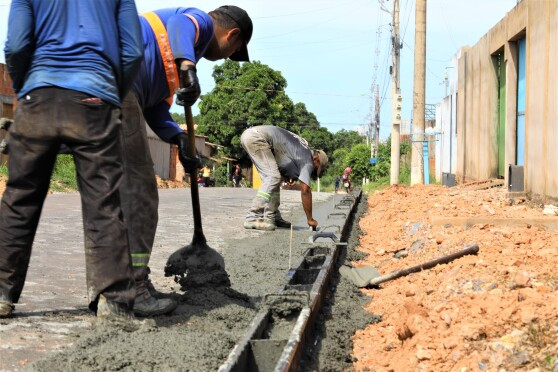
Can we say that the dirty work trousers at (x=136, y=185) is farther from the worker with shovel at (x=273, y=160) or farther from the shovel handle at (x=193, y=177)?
the worker with shovel at (x=273, y=160)

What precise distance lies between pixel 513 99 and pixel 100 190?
10.6m

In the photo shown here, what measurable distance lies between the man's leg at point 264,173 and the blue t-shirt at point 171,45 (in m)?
5.68

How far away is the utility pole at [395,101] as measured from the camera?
83.6 ft

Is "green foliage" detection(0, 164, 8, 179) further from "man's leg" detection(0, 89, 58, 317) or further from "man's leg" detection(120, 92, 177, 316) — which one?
"man's leg" detection(0, 89, 58, 317)

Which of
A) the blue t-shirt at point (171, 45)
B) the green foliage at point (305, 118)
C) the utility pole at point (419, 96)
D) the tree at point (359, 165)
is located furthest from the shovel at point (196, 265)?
the green foliage at point (305, 118)

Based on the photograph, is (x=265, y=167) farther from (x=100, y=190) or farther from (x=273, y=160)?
(x=100, y=190)

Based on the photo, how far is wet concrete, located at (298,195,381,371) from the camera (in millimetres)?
4090

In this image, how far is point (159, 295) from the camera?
4934 mm

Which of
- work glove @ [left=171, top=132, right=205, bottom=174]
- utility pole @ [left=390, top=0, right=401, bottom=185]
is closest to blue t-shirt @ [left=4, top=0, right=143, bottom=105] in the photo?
work glove @ [left=171, top=132, right=205, bottom=174]

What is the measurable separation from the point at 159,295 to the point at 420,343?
173 cm

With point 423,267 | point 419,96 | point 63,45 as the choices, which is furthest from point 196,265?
point 419,96

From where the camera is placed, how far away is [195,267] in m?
5.04

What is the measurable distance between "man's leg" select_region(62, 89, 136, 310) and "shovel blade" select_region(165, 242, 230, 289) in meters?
1.09

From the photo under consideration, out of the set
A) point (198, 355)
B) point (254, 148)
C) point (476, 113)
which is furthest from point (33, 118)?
point (476, 113)
